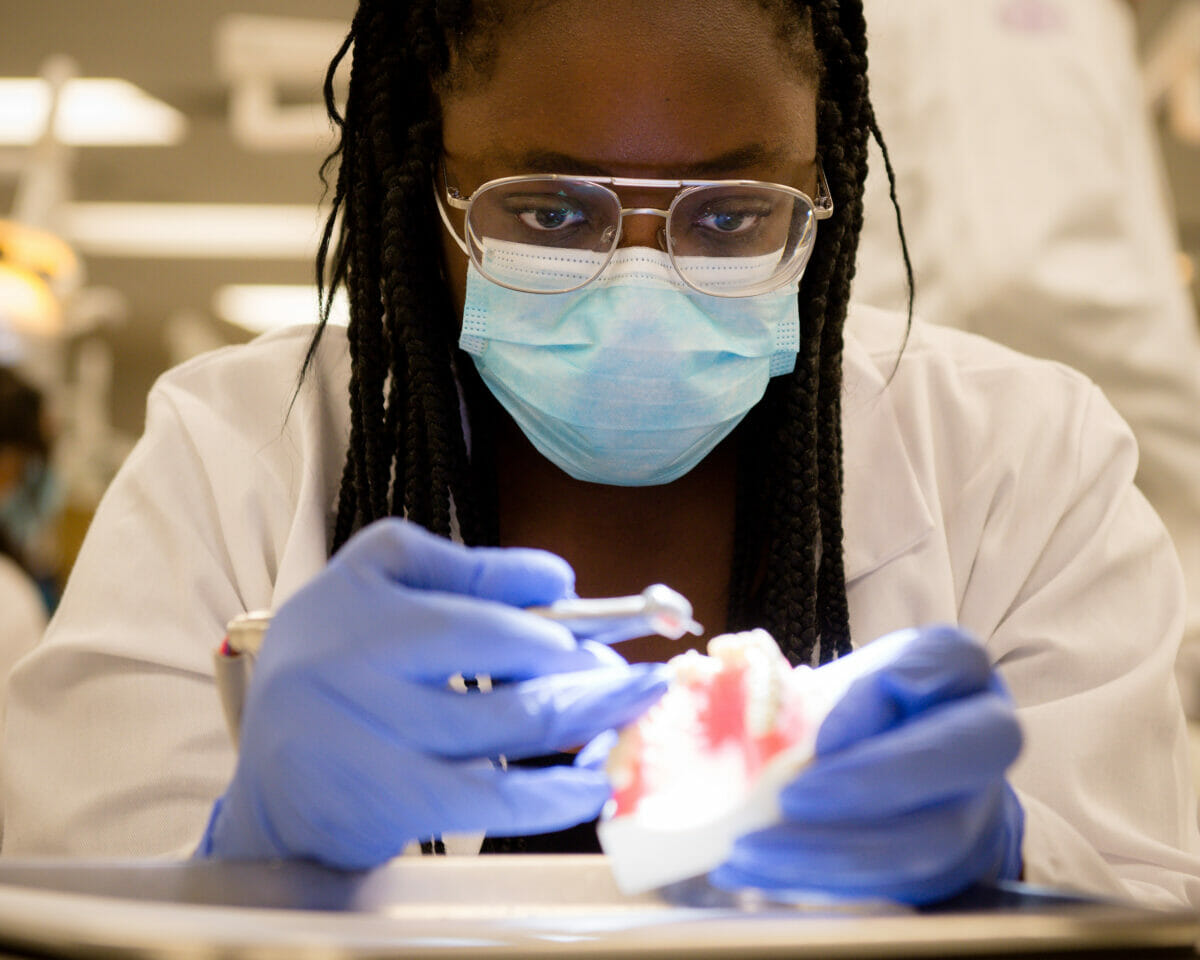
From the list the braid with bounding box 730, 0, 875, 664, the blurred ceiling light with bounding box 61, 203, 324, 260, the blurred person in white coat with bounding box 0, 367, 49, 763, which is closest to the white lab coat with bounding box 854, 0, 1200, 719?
the braid with bounding box 730, 0, 875, 664

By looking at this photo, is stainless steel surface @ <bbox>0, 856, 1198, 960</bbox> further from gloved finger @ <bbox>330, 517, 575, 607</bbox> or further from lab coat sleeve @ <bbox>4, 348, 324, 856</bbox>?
lab coat sleeve @ <bbox>4, 348, 324, 856</bbox>

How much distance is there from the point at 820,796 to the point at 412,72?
88 centimetres

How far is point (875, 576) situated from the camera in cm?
129

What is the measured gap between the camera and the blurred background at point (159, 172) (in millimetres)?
3707

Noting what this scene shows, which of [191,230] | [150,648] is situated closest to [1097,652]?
[150,648]

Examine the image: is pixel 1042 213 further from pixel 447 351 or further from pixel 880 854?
pixel 880 854

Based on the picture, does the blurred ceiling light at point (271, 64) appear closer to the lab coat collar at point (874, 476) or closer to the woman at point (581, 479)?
the woman at point (581, 479)

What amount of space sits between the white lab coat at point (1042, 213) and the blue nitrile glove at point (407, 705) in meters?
1.41

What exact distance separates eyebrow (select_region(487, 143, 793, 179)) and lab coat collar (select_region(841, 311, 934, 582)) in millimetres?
353

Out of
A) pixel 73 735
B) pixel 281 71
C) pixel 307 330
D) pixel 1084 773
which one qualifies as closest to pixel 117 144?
pixel 281 71

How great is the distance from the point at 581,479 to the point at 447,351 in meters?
0.19

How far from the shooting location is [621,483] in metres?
1.23

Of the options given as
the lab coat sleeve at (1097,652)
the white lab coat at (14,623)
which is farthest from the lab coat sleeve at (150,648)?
the white lab coat at (14,623)

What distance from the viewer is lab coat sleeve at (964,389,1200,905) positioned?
1.06 meters
